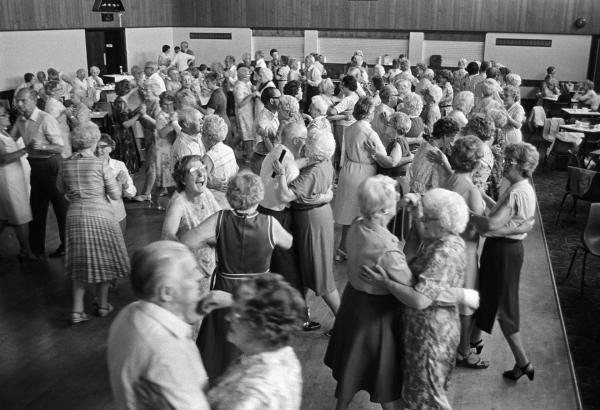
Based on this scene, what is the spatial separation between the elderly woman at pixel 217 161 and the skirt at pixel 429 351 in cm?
195

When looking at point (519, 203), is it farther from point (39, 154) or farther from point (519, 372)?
point (39, 154)

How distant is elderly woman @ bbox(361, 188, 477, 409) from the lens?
9.36 ft

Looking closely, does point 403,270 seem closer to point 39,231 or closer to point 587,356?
point 587,356

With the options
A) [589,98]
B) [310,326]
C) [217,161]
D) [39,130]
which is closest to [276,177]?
[217,161]

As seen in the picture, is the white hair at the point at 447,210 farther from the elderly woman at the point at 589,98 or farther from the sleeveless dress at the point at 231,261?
the elderly woman at the point at 589,98

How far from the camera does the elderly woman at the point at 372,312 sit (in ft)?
9.71

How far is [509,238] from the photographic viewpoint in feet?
12.3

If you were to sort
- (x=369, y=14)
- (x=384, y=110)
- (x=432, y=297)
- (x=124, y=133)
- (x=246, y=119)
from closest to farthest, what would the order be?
1. (x=432, y=297)
2. (x=384, y=110)
3. (x=246, y=119)
4. (x=124, y=133)
5. (x=369, y=14)

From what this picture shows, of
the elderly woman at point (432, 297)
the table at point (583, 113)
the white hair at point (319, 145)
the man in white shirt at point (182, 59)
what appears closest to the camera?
the elderly woman at point (432, 297)

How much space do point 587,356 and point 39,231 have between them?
4875 millimetres

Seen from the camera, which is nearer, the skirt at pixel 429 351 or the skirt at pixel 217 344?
the skirt at pixel 429 351

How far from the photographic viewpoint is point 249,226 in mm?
3285

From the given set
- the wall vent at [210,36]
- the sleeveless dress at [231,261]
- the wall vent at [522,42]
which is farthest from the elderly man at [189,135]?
the wall vent at [210,36]

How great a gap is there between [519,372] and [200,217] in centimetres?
225
